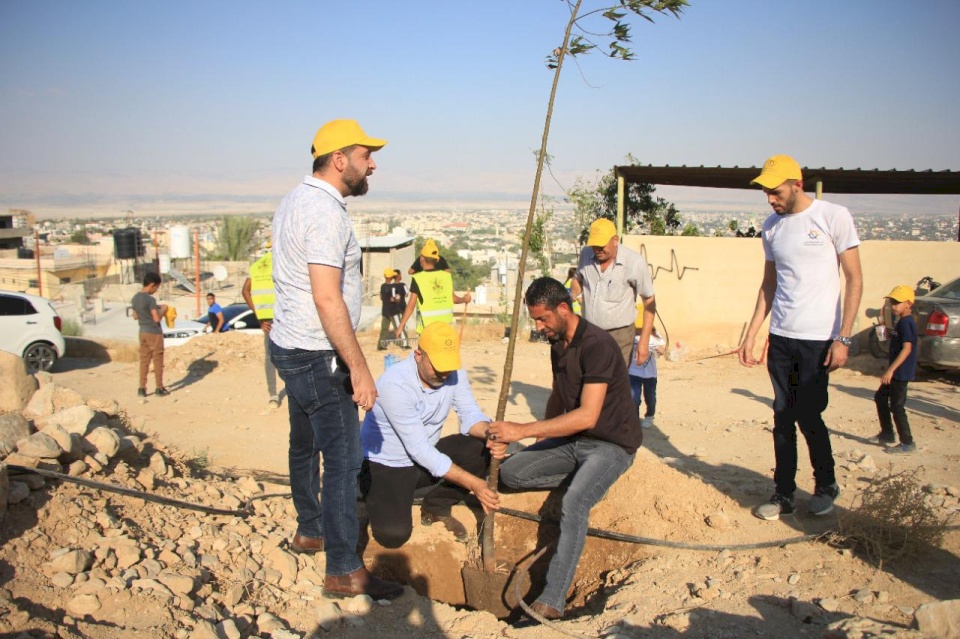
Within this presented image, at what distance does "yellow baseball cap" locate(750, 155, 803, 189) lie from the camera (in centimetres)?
394

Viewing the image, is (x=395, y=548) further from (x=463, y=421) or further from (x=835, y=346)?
(x=835, y=346)

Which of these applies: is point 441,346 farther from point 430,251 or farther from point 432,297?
point 430,251

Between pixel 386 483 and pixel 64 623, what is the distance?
1.86 m

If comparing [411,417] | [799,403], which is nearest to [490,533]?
[411,417]

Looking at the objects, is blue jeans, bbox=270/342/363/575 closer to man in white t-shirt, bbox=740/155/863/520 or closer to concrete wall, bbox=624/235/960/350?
man in white t-shirt, bbox=740/155/863/520

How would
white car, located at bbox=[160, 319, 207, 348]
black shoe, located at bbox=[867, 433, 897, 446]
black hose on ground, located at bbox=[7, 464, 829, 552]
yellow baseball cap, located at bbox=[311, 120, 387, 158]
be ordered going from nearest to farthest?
yellow baseball cap, located at bbox=[311, 120, 387, 158]
black hose on ground, located at bbox=[7, 464, 829, 552]
black shoe, located at bbox=[867, 433, 897, 446]
white car, located at bbox=[160, 319, 207, 348]

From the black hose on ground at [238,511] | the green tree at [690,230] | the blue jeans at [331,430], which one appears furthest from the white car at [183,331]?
the blue jeans at [331,430]

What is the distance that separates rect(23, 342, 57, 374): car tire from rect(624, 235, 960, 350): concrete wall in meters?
10.3

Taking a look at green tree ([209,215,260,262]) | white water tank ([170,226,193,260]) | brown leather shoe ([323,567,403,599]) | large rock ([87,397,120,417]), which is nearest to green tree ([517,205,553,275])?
white water tank ([170,226,193,260])

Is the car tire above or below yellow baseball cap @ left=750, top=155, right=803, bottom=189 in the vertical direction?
below

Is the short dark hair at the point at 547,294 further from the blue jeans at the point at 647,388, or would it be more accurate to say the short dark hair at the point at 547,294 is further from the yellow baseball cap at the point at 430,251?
the yellow baseball cap at the point at 430,251

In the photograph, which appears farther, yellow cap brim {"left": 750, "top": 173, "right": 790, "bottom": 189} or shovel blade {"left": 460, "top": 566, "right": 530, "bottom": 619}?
shovel blade {"left": 460, "top": 566, "right": 530, "bottom": 619}

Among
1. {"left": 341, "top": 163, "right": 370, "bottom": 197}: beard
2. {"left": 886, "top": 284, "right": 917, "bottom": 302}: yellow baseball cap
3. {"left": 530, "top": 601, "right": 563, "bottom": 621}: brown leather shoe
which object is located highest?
{"left": 341, "top": 163, "right": 370, "bottom": 197}: beard

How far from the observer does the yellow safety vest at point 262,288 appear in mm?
7972
